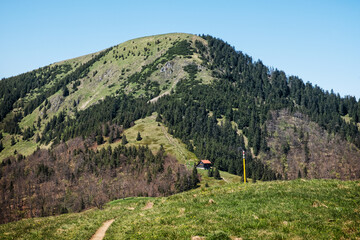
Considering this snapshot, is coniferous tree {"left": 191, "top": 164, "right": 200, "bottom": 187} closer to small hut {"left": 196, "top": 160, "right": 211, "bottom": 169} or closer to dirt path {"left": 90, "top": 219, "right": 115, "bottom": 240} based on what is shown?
small hut {"left": 196, "top": 160, "right": 211, "bottom": 169}

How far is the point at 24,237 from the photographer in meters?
25.6

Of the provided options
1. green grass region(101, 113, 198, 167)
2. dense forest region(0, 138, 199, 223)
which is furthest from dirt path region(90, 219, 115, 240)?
green grass region(101, 113, 198, 167)

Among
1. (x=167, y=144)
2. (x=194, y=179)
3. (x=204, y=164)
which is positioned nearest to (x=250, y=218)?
(x=194, y=179)

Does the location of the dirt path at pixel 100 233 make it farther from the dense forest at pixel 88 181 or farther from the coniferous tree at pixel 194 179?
the coniferous tree at pixel 194 179

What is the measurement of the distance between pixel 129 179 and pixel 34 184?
6823 cm

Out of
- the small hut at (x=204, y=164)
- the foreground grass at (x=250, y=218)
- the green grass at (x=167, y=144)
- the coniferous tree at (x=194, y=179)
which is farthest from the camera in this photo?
the green grass at (x=167, y=144)

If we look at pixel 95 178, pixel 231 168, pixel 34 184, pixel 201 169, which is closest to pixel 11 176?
pixel 34 184

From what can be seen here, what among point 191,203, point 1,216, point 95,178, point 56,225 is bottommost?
point 1,216

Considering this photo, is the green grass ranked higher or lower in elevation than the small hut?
higher

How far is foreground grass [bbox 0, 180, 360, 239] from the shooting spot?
723 inches

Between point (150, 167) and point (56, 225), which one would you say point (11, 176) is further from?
point (56, 225)

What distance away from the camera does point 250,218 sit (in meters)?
21.1

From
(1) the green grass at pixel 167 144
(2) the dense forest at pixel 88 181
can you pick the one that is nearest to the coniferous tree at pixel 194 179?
(2) the dense forest at pixel 88 181

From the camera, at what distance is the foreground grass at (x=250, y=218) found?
1837 cm
